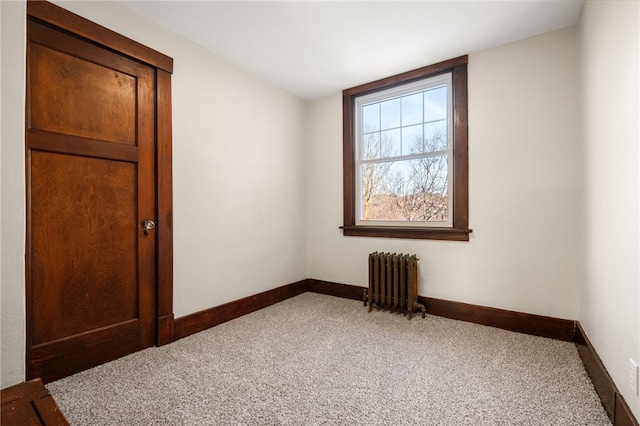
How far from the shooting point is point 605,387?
4.95 ft

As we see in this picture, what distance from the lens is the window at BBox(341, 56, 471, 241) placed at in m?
2.82

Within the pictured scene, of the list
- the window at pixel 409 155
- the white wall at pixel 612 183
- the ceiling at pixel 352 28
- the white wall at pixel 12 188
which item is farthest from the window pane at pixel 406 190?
→ the white wall at pixel 12 188

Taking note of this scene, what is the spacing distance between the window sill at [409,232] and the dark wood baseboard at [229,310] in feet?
3.26

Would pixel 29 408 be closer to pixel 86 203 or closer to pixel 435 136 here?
pixel 86 203

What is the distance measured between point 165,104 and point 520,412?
3058 millimetres

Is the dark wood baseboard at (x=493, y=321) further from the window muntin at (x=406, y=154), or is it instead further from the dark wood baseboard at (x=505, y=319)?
the window muntin at (x=406, y=154)

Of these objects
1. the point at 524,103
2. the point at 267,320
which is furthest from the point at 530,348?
the point at 267,320

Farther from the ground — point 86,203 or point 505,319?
point 86,203

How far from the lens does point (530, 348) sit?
2.17 metres

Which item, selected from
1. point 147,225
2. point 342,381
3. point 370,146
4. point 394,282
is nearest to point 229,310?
point 147,225

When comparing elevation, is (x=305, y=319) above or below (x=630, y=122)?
below

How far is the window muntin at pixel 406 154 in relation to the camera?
296 centimetres

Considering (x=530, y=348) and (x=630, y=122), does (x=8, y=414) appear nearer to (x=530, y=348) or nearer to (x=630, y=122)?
(x=630, y=122)

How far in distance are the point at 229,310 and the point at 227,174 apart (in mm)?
1309
